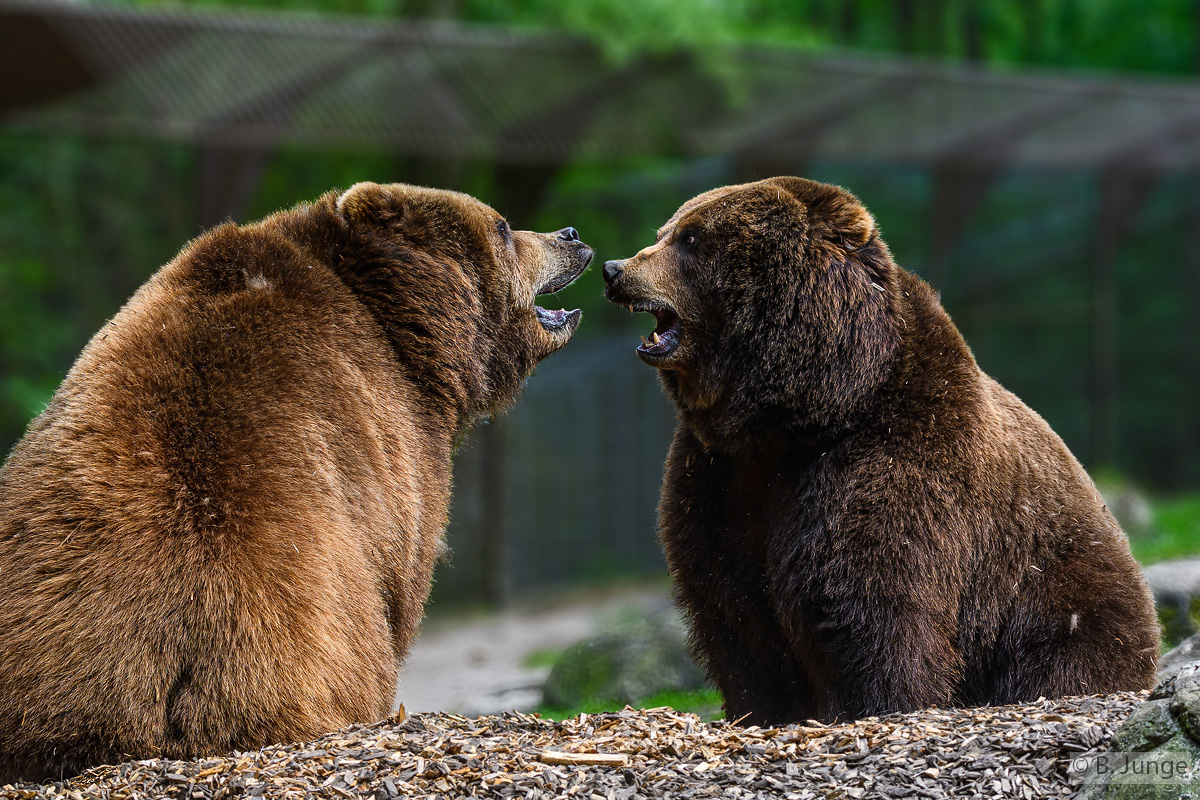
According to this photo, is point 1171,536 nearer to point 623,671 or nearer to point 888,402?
point 623,671

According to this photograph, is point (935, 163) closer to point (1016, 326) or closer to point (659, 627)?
point (1016, 326)

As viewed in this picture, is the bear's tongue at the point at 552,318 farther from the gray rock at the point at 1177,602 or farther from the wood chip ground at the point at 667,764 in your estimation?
the gray rock at the point at 1177,602

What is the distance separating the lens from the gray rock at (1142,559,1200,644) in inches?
248

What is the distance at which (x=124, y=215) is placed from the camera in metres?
13.6

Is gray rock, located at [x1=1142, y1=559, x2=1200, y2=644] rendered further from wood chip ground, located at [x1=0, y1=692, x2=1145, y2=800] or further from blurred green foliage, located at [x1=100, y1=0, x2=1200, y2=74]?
blurred green foliage, located at [x1=100, y1=0, x2=1200, y2=74]

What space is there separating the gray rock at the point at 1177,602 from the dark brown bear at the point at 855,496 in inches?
91.1

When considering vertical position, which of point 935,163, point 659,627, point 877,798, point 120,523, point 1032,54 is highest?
point 1032,54

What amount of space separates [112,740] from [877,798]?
2033mm

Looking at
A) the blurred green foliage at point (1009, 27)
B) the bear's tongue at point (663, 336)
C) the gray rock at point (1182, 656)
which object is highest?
the blurred green foliage at point (1009, 27)

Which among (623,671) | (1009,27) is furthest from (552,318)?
(1009,27)

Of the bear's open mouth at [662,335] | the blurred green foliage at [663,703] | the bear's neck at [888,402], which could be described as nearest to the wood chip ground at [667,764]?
the bear's neck at [888,402]

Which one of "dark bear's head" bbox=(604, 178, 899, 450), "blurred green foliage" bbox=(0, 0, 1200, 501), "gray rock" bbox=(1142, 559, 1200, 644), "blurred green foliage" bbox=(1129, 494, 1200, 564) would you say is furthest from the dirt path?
"blurred green foliage" bbox=(1129, 494, 1200, 564)

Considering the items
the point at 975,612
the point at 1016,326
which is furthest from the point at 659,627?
the point at 1016,326

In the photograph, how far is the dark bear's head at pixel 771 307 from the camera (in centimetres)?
411
